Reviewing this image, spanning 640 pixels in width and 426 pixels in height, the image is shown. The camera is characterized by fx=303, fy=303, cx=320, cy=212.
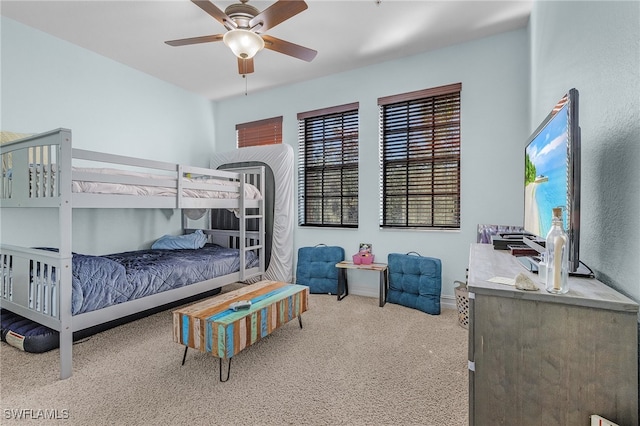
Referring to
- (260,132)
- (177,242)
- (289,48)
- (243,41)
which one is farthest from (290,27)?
(177,242)

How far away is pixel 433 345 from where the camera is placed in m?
2.37

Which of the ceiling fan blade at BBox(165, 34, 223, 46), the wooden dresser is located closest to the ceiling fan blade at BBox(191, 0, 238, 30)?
the ceiling fan blade at BBox(165, 34, 223, 46)

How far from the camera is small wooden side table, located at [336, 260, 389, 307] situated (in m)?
3.26

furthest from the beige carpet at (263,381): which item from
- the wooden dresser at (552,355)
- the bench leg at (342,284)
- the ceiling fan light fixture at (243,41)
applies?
the ceiling fan light fixture at (243,41)

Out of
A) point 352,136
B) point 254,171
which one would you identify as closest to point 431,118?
point 352,136

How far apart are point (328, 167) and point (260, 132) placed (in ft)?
4.18

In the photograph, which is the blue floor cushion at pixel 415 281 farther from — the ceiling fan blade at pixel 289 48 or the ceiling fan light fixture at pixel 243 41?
the ceiling fan light fixture at pixel 243 41

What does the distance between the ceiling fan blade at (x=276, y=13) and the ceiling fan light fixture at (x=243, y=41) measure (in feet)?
0.28

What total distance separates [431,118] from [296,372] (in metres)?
2.88

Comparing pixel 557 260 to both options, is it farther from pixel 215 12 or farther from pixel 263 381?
pixel 215 12

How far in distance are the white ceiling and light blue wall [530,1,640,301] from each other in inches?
53.2

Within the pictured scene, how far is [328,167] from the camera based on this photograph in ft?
13.1

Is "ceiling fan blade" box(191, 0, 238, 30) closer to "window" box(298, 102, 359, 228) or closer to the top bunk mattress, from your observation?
the top bunk mattress

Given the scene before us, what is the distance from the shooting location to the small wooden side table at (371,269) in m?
3.26
